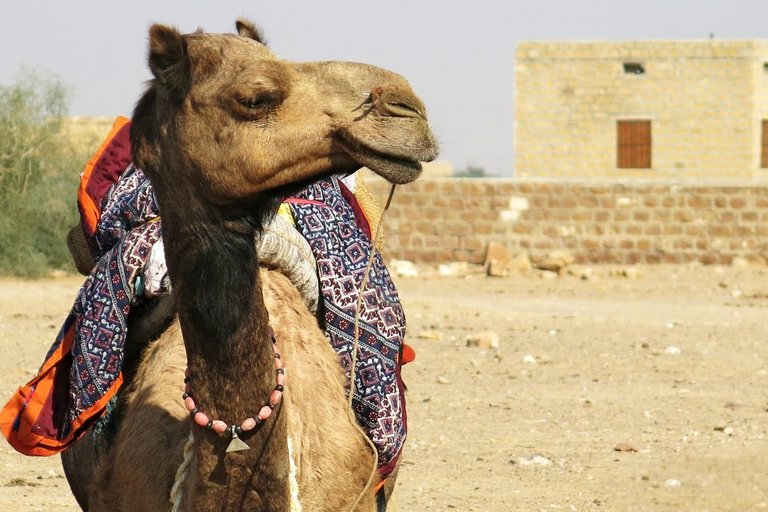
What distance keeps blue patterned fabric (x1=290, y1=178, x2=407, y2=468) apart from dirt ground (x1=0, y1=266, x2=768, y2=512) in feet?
7.66

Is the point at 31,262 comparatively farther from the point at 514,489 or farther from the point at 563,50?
the point at 563,50

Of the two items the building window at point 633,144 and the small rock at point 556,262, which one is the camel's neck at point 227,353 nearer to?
the small rock at point 556,262

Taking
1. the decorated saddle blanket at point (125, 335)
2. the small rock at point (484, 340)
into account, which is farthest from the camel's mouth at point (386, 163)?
the small rock at point (484, 340)

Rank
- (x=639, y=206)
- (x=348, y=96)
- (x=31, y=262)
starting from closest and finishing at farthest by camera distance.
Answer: (x=348, y=96), (x=31, y=262), (x=639, y=206)

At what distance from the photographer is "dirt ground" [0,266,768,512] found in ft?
23.9

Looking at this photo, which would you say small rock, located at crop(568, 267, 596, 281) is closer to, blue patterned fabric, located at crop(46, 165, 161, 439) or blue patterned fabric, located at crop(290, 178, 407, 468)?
blue patterned fabric, located at crop(290, 178, 407, 468)

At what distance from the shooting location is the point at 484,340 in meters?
11.9

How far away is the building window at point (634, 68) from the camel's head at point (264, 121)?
30772 millimetres

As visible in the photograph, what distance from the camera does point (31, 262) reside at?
16.8 metres

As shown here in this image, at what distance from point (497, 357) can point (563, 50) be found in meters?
23.0

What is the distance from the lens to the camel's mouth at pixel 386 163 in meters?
3.26

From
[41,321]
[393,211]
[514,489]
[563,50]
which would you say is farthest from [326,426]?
[563,50]

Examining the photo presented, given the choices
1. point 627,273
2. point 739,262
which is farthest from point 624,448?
point 739,262

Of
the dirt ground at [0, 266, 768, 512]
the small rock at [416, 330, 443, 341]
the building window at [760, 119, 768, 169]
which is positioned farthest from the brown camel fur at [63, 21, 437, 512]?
the building window at [760, 119, 768, 169]
